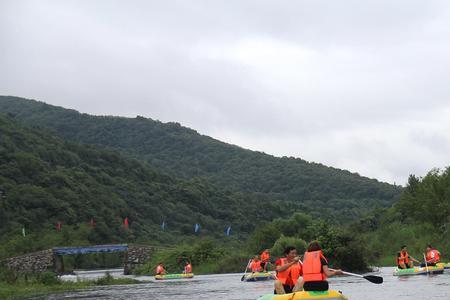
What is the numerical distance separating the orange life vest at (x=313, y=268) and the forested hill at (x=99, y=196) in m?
97.8

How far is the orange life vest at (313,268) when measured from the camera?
78.8 feet

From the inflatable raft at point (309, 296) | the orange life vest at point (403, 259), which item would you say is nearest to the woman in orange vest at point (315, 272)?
the inflatable raft at point (309, 296)

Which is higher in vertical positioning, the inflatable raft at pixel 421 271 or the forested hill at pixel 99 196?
the forested hill at pixel 99 196

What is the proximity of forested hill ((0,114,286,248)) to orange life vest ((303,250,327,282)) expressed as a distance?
9779 centimetres

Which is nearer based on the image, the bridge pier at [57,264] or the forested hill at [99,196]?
the bridge pier at [57,264]

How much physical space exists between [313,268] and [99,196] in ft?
398

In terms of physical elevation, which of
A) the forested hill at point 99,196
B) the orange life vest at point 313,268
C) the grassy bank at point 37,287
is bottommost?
the grassy bank at point 37,287

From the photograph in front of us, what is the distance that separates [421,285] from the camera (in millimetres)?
39969

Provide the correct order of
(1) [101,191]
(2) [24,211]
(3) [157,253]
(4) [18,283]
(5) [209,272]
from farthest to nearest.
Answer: (1) [101,191]
(2) [24,211]
(3) [157,253]
(5) [209,272]
(4) [18,283]

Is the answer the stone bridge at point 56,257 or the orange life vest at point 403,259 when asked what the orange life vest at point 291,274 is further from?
the stone bridge at point 56,257

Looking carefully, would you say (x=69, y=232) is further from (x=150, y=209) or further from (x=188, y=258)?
(x=188, y=258)

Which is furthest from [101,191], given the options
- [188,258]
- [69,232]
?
[188,258]

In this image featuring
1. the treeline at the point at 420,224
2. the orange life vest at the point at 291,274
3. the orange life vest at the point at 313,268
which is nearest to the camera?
the orange life vest at the point at 313,268

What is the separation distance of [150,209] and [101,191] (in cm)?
1218
